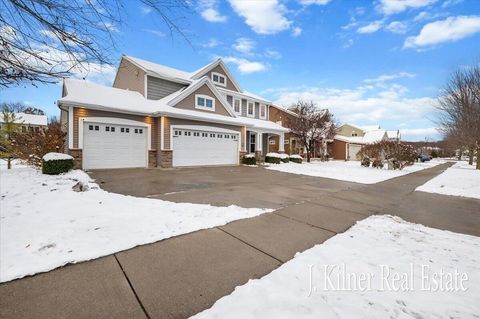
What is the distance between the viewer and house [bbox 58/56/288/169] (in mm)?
11492

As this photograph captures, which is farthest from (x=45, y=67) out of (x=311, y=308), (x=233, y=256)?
(x=311, y=308)

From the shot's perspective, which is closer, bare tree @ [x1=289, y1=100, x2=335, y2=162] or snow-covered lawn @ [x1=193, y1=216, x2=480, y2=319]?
snow-covered lawn @ [x1=193, y1=216, x2=480, y2=319]

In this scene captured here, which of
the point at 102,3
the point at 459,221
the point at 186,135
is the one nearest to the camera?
the point at 102,3

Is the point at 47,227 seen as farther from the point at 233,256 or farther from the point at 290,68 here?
the point at 290,68

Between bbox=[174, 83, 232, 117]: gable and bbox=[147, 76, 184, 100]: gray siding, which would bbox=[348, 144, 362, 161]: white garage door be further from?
bbox=[147, 76, 184, 100]: gray siding

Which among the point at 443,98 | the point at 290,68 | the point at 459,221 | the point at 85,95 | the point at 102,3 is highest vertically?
the point at 290,68

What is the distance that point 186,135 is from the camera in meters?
14.5

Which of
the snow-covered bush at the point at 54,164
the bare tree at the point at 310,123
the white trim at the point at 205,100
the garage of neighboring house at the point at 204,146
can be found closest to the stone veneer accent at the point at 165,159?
the garage of neighboring house at the point at 204,146

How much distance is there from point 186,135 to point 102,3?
11.9 m

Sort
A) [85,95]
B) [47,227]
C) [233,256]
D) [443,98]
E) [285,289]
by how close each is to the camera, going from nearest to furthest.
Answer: [285,289], [233,256], [47,227], [85,95], [443,98]

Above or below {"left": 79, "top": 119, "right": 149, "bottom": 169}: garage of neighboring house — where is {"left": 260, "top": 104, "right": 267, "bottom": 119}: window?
above

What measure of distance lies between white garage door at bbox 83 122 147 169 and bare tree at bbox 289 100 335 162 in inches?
617

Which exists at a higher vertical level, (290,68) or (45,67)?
(290,68)

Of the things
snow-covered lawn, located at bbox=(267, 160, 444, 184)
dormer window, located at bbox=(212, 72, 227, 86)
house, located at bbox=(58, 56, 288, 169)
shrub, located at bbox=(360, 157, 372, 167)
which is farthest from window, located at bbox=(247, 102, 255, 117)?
shrub, located at bbox=(360, 157, 372, 167)
